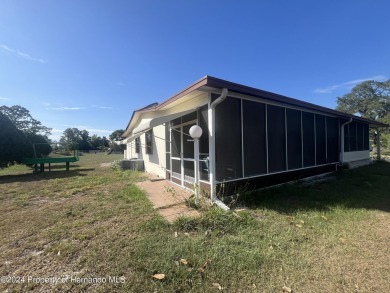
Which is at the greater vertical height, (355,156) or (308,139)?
(308,139)

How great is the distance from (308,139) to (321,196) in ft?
10.5

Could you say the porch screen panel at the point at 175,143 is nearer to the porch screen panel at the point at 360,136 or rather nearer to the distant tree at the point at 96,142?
the porch screen panel at the point at 360,136

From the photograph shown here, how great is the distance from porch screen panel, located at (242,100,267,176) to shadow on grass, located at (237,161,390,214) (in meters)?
0.83

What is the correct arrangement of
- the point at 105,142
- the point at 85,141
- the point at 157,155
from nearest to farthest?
the point at 157,155 < the point at 85,141 < the point at 105,142

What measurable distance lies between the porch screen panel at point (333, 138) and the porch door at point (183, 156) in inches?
301

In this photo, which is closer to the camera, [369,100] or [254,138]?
[254,138]

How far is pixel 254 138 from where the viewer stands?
6.14 meters

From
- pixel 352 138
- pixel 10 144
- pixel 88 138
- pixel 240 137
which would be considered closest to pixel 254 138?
pixel 240 137

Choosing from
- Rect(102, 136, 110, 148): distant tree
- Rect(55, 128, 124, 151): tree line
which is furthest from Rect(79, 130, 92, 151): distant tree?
Rect(102, 136, 110, 148): distant tree

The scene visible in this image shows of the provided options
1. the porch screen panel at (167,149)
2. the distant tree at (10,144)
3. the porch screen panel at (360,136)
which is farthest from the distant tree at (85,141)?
the porch screen panel at (360,136)

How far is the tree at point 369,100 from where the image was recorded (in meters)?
43.1

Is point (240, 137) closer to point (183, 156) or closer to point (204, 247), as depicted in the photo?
point (183, 156)

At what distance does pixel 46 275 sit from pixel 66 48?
924cm

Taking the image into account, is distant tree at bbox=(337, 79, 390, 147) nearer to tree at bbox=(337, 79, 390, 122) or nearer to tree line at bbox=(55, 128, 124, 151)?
tree at bbox=(337, 79, 390, 122)
